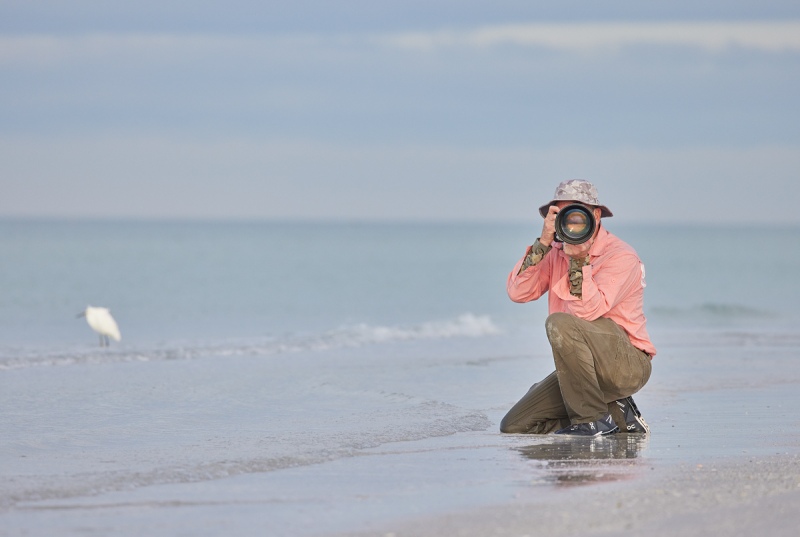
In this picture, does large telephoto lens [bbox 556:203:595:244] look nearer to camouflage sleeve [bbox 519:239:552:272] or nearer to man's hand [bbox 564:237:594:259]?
man's hand [bbox 564:237:594:259]

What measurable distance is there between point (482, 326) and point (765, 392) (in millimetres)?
8427

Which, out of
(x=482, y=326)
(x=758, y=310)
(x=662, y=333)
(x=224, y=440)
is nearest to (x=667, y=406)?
(x=224, y=440)

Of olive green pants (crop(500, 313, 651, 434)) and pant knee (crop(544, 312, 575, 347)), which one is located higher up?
pant knee (crop(544, 312, 575, 347))

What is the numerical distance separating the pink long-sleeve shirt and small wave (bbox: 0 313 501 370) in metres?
6.03

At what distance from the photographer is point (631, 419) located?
5738mm

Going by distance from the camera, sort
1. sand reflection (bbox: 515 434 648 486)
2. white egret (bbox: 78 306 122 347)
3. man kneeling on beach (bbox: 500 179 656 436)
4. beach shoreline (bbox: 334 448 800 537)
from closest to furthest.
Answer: beach shoreline (bbox: 334 448 800 537)
sand reflection (bbox: 515 434 648 486)
man kneeling on beach (bbox: 500 179 656 436)
white egret (bbox: 78 306 122 347)

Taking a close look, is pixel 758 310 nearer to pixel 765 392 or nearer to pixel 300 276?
pixel 765 392

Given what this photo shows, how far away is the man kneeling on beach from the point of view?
532cm

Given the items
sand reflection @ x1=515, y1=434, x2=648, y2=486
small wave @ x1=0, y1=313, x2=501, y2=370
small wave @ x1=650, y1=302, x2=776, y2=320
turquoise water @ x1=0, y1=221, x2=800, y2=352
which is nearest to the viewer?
sand reflection @ x1=515, y1=434, x2=648, y2=486

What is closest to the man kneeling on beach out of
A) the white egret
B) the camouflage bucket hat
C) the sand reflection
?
the camouflage bucket hat

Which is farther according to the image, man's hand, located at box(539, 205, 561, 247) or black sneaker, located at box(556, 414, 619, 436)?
black sneaker, located at box(556, 414, 619, 436)

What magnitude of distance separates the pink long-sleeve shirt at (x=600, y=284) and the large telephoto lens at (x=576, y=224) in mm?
166

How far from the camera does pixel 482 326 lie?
16.2 m

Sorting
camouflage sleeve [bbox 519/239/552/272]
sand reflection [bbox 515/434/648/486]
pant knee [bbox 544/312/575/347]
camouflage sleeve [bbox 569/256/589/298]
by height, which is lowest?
sand reflection [bbox 515/434/648/486]
